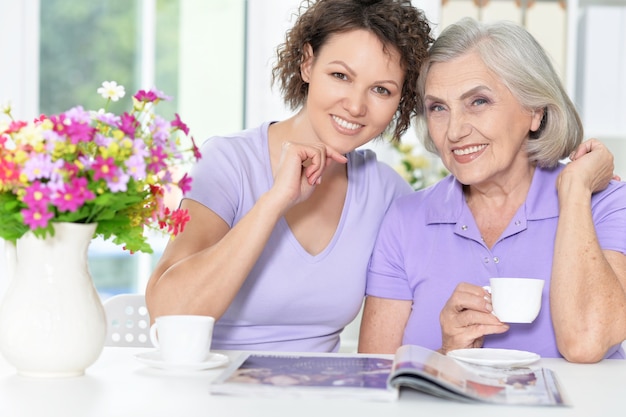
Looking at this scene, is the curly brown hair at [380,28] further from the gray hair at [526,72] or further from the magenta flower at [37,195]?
the magenta flower at [37,195]

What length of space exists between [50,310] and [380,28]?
997mm

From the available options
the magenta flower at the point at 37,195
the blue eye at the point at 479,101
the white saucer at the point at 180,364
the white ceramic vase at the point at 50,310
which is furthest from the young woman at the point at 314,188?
the magenta flower at the point at 37,195

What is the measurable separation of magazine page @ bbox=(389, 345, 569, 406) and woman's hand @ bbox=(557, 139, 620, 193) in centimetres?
58

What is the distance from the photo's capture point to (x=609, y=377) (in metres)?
1.29

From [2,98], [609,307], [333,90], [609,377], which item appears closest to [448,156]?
[333,90]

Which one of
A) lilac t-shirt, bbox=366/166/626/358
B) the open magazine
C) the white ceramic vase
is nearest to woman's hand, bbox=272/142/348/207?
lilac t-shirt, bbox=366/166/626/358

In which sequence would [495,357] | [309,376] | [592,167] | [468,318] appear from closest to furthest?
[309,376] → [495,357] → [468,318] → [592,167]

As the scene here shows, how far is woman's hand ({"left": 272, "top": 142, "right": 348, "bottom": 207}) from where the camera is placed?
1.61 meters

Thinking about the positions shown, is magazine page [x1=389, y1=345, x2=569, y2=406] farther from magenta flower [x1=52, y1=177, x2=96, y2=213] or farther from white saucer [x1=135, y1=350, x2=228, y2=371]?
magenta flower [x1=52, y1=177, x2=96, y2=213]

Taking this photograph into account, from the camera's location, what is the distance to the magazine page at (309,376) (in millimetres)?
1055

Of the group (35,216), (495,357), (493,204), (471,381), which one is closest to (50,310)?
(35,216)

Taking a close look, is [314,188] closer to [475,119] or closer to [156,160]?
[475,119]

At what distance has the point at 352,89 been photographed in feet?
5.96

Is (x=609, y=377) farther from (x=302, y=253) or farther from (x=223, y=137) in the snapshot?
(x=223, y=137)
